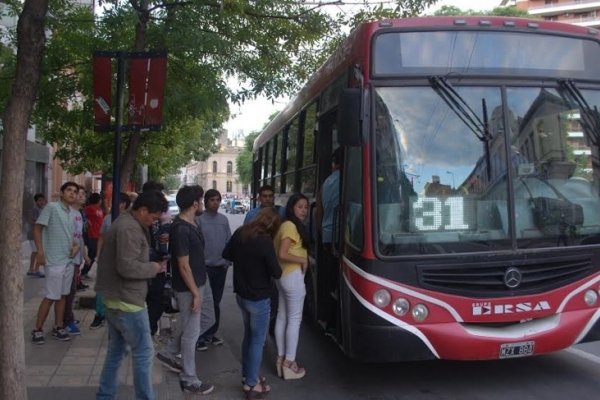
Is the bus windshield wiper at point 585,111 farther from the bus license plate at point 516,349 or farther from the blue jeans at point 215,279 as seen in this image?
the blue jeans at point 215,279

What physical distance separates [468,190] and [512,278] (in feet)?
2.56

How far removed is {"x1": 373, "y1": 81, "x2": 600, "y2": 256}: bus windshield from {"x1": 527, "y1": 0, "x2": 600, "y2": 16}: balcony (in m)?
73.7

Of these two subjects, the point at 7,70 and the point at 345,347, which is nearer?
the point at 345,347

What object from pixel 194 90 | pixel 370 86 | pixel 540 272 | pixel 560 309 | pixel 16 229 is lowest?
pixel 560 309

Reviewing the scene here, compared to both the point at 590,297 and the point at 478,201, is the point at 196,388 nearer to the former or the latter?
the point at 478,201

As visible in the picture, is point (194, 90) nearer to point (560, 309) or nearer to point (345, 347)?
point (345, 347)

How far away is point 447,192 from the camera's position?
498cm

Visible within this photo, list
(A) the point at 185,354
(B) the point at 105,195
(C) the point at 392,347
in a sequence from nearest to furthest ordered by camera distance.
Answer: (C) the point at 392,347 < (A) the point at 185,354 < (B) the point at 105,195

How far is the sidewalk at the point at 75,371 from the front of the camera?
4918 millimetres

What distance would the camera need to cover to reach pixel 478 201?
500 cm

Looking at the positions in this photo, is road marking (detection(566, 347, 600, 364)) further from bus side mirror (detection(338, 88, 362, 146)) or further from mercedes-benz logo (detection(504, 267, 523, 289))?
bus side mirror (detection(338, 88, 362, 146))

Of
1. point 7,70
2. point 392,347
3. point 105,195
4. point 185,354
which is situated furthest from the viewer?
point 105,195

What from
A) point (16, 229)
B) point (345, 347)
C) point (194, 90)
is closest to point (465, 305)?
point (345, 347)

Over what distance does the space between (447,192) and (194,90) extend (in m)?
5.06
